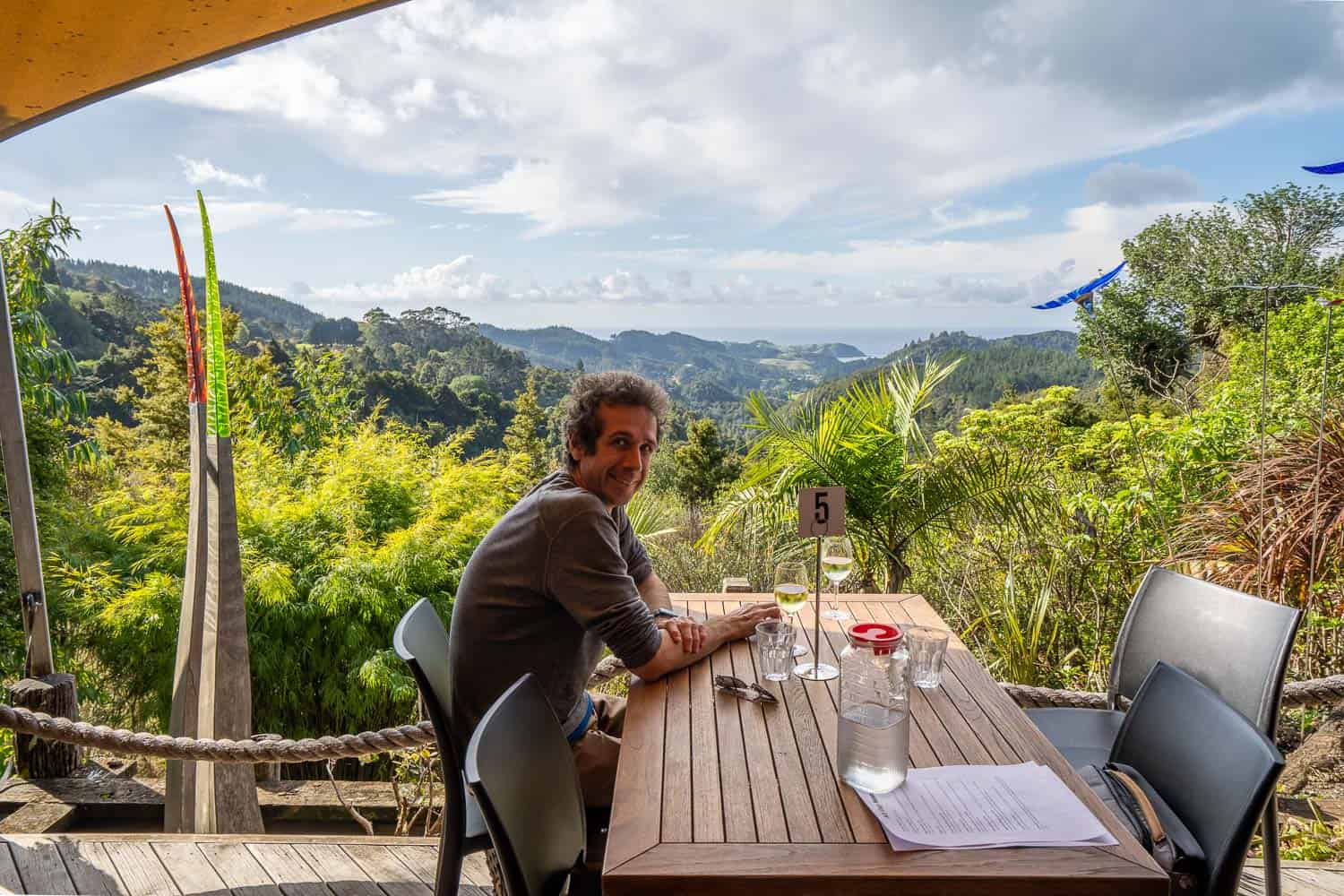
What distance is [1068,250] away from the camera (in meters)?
14.4

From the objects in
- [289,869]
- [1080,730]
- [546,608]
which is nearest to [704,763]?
[546,608]

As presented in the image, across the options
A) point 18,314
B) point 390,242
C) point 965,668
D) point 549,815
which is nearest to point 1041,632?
point 965,668

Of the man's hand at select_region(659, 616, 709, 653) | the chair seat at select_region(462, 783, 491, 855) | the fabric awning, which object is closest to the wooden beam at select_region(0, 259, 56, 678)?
the fabric awning

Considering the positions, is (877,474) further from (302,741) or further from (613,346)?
(613,346)

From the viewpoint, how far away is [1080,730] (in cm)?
181

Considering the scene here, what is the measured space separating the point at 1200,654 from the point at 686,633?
45.7 inches

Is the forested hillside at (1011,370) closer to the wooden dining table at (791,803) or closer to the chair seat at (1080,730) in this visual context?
the chair seat at (1080,730)

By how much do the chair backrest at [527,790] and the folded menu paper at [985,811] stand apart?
1.50 feet

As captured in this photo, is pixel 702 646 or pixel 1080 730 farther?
pixel 1080 730

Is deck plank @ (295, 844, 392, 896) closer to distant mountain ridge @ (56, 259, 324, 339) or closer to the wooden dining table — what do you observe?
the wooden dining table

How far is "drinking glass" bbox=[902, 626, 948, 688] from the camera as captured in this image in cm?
148

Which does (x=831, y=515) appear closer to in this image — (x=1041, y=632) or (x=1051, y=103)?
(x=1041, y=632)

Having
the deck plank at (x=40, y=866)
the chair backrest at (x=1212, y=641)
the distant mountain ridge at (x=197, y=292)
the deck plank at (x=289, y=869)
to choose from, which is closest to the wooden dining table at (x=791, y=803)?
the chair backrest at (x=1212, y=641)

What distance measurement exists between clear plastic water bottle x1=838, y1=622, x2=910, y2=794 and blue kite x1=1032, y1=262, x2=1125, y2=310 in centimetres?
220
